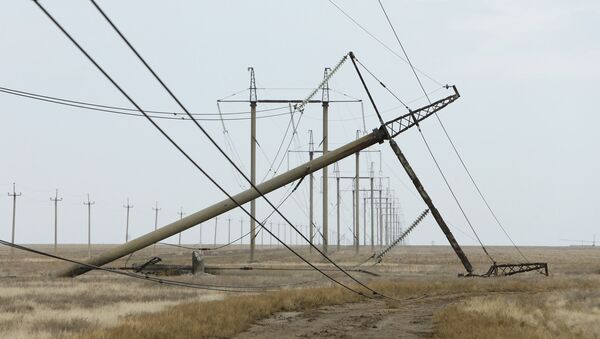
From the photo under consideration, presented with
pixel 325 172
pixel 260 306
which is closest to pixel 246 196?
pixel 260 306

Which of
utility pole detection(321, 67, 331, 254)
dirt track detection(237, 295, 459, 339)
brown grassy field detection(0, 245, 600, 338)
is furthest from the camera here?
utility pole detection(321, 67, 331, 254)

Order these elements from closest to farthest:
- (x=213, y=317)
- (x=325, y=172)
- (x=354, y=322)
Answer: (x=213, y=317), (x=354, y=322), (x=325, y=172)

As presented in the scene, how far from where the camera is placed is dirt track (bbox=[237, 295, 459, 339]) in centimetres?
2109

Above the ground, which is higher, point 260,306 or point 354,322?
point 260,306

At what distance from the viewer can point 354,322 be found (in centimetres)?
2425

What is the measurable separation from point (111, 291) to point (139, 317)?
44.6 feet

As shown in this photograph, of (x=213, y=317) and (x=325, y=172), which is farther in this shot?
(x=325, y=172)

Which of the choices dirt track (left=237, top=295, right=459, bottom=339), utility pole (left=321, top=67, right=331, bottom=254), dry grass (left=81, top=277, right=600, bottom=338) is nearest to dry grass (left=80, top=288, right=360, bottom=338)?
dry grass (left=81, top=277, right=600, bottom=338)

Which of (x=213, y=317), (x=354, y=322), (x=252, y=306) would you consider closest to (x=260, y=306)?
(x=252, y=306)

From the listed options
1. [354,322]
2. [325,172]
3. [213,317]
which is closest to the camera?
[213,317]

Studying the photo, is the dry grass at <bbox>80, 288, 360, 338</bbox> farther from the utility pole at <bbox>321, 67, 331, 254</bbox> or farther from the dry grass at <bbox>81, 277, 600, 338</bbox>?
the utility pole at <bbox>321, 67, 331, 254</bbox>

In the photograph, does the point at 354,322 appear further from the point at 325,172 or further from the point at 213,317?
the point at 325,172

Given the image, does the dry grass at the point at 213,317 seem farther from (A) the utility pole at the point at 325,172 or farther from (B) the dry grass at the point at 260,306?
(A) the utility pole at the point at 325,172

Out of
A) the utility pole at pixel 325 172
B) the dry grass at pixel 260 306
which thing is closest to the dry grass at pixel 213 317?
the dry grass at pixel 260 306
